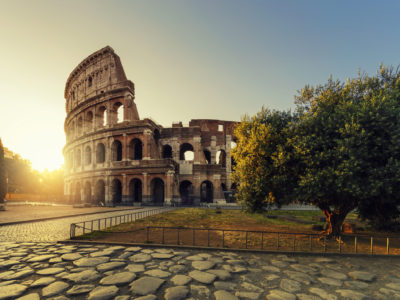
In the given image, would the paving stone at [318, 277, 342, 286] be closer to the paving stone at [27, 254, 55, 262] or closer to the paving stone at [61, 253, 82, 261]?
the paving stone at [61, 253, 82, 261]

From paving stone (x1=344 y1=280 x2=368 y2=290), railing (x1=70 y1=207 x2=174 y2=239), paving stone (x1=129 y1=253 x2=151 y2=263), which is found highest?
paving stone (x1=344 y1=280 x2=368 y2=290)

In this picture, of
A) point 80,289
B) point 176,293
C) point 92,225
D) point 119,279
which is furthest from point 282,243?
point 92,225

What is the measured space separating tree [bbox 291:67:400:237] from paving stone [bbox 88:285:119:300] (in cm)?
678

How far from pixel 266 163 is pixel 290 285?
206 inches

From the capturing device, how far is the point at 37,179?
53.9m

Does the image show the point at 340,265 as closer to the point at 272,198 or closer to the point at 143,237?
the point at 272,198

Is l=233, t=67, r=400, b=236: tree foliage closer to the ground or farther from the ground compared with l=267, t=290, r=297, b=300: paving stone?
farther from the ground

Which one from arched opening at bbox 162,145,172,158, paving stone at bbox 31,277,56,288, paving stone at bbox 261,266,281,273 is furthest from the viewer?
arched opening at bbox 162,145,172,158

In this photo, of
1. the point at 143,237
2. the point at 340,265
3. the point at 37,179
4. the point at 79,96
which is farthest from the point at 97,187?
the point at 37,179

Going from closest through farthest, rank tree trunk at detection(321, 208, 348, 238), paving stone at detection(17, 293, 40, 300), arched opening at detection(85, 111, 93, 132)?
paving stone at detection(17, 293, 40, 300), tree trunk at detection(321, 208, 348, 238), arched opening at detection(85, 111, 93, 132)

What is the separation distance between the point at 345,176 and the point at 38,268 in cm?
939

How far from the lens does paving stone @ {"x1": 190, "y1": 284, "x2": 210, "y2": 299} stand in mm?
3834

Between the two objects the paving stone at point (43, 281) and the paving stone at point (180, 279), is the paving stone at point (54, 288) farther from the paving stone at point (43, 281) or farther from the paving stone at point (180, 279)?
the paving stone at point (180, 279)

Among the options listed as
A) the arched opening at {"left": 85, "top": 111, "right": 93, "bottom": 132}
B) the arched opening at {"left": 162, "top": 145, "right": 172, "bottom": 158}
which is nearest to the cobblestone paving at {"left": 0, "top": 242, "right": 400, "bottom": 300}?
the arched opening at {"left": 162, "top": 145, "right": 172, "bottom": 158}
